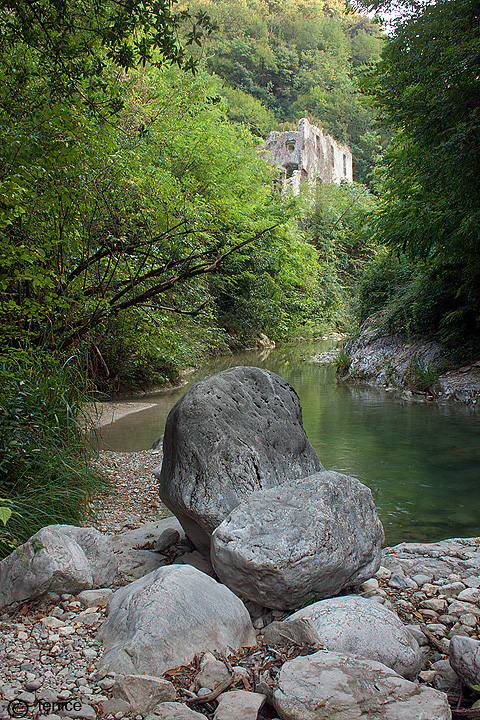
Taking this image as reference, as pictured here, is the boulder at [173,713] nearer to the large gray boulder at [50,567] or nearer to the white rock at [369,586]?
the large gray boulder at [50,567]

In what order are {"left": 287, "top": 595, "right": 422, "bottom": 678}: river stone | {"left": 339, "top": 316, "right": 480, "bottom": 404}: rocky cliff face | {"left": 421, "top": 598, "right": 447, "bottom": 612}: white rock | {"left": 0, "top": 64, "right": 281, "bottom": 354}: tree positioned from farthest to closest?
{"left": 339, "top": 316, "right": 480, "bottom": 404}: rocky cliff face < {"left": 0, "top": 64, "right": 281, "bottom": 354}: tree < {"left": 421, "top": 598, "right": 447, "bottom": 612}: white rock < {"left": 287, "top": 595, "right": 422, "bottom": 678}: river stone

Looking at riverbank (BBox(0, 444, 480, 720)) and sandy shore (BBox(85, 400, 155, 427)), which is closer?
riverbank (BBox(0, 444, 480, 720))

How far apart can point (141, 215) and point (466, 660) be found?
6.98 m

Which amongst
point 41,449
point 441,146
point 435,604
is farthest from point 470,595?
point 441,146

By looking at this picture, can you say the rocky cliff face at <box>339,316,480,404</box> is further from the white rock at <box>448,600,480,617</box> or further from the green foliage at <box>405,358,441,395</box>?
the white rock at <box>448,600,480,617</box>

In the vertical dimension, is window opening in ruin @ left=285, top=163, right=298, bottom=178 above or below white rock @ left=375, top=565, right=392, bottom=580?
above

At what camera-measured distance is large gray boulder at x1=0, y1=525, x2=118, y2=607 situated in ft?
10.5

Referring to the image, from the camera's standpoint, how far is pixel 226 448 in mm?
4207

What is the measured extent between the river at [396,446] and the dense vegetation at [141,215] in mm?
1739

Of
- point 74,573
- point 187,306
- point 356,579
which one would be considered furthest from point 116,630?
point 187,306

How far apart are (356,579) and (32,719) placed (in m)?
2.32

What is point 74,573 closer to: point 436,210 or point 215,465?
point 215,465

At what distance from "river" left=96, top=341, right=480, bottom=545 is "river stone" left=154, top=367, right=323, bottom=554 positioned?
4.81 feet

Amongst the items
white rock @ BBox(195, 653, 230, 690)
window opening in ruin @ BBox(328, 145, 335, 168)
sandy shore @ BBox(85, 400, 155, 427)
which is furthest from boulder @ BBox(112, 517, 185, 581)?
window opening in ruin @ BBox(328, 145, 335, 168)
